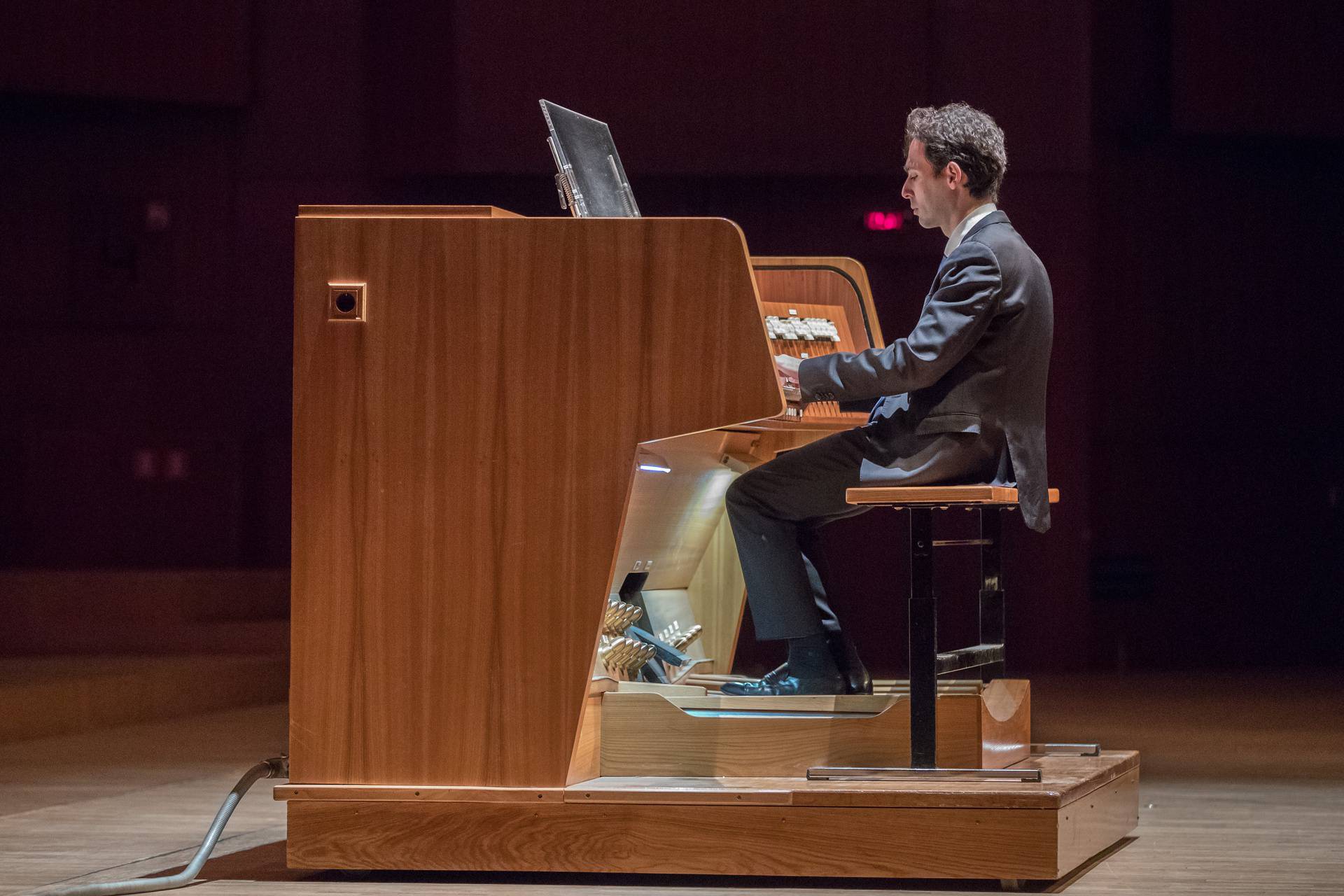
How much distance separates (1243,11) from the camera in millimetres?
7582

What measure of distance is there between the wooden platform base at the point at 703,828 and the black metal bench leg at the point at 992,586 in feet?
1.43

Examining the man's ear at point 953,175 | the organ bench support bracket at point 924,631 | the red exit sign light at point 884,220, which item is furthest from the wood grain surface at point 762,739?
the red exit sign light at point 884,220

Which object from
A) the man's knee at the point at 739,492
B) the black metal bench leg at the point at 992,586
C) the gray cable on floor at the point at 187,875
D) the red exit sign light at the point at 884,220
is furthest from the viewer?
the red exit sign light at the point at 884,220

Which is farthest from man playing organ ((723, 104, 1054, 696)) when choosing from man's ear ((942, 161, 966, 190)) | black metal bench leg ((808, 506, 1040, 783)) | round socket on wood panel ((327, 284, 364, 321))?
round socket on wood panel ((327, 284, 364, 321))

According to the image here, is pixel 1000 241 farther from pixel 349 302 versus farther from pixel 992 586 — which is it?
pixel 349 302

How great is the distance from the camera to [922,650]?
2.77 meters

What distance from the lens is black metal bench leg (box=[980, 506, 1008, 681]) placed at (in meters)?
3.18

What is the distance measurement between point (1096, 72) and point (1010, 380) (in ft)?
18.4

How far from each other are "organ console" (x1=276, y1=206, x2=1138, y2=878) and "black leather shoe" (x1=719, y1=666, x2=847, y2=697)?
219 mm

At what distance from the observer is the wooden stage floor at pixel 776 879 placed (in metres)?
2.77

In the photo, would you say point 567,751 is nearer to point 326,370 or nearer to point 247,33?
point 326,370

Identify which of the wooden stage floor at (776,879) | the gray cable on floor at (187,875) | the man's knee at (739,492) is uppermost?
the man's knee at (739,492)

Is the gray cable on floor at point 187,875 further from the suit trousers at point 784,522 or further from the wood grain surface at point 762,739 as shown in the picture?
the suit trousers at point 784,522

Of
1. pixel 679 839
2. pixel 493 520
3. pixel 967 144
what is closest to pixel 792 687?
pixel 679 839
